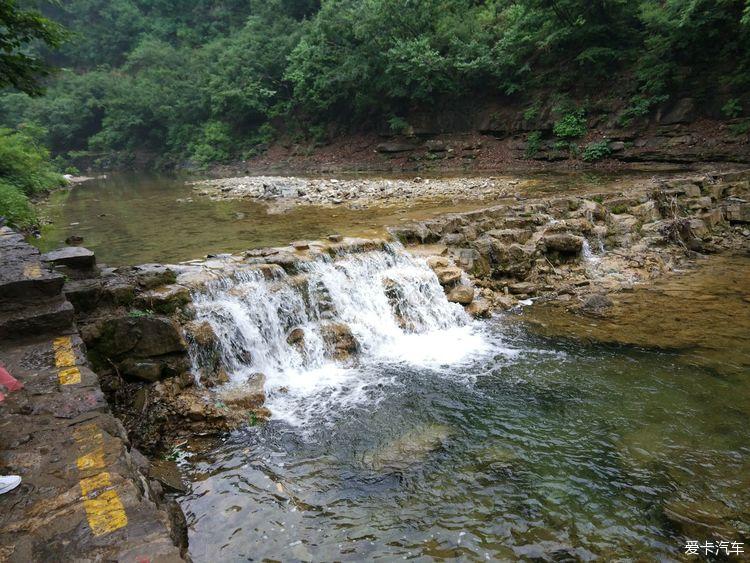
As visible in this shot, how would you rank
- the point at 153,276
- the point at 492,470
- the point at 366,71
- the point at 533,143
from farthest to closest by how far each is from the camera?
the point at 366,71
the point at 533,143
the point at 153,276
the point at 492,470

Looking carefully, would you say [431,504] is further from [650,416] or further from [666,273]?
[666,273]

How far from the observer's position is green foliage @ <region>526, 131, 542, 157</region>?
19439 millimetres

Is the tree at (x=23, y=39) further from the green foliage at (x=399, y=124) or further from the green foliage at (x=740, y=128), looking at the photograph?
the green foliage at (x=399, y=124)

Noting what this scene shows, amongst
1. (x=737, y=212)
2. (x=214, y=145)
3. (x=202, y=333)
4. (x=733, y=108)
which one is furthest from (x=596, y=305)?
(x=214, y=145)

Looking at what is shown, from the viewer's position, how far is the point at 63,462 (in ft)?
9.10

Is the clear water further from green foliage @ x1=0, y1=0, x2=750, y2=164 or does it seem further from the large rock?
green foliage @ x1=0, y1=0, x2=750, y2=164

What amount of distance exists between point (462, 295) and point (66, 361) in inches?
235

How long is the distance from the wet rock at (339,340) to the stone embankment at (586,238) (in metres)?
2.50

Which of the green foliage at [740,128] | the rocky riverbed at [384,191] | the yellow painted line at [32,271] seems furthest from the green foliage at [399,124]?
the yellow painted line at [32,271]

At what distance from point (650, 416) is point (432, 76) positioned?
828 inches

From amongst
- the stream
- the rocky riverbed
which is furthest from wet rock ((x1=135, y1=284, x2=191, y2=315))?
the rocky riverbed

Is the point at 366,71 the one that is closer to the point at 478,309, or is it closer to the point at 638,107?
the point at 638,107

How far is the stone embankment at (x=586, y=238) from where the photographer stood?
8766 mm

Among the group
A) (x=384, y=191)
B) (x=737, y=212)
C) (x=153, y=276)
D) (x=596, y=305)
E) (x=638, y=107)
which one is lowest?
(x=596, y=305)
